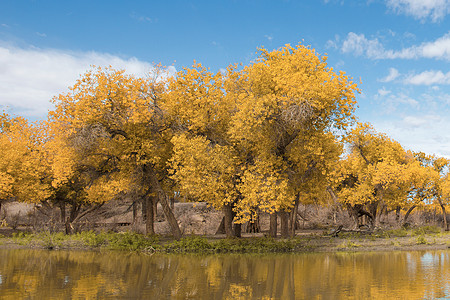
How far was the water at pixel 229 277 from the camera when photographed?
11.5 meters

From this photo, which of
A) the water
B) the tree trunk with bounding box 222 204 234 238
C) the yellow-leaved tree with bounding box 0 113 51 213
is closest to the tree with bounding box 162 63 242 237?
the tree trunk with bounding box 222 204 234 238

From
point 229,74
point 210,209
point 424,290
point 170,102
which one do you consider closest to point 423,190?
point 210,209

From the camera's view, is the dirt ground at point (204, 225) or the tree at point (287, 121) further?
the dirt ground at point (204, 225)

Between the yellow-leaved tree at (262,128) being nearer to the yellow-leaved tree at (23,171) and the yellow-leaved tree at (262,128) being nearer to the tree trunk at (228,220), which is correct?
the tree trunk at (228,220)

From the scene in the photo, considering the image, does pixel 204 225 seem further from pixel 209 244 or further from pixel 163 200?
pixel 209 244

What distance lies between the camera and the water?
1154cm

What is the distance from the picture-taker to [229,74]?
29.7 meters

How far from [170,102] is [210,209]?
60.6 feet

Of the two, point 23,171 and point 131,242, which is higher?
point 23,171

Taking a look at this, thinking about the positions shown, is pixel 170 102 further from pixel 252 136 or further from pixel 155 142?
pixel 252 136

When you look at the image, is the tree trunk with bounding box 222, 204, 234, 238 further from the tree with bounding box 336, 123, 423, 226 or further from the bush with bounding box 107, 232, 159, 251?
the tree with bounding box 336, 123, 423, 226

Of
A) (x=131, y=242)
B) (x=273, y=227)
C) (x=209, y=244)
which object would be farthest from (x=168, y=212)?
(x=273, y=227)

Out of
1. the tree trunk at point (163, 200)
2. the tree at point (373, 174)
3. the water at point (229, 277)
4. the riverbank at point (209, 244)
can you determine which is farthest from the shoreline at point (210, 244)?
the tree at point (373, 174)

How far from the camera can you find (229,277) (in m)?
14.8
